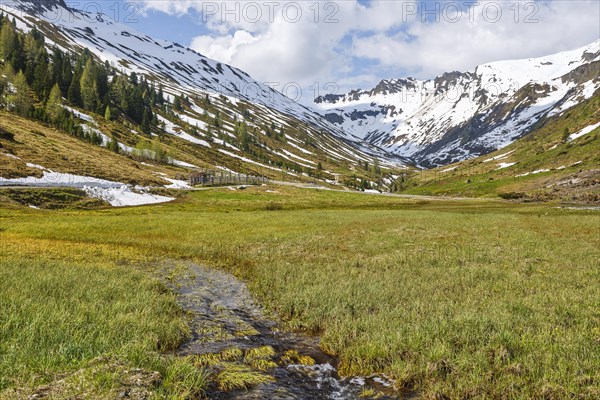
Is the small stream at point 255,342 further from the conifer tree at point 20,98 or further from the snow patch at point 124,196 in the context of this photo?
the conifer tree at point 20,98

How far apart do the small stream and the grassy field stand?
22.3 inches

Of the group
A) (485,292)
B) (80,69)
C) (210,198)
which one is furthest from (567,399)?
(80,69)

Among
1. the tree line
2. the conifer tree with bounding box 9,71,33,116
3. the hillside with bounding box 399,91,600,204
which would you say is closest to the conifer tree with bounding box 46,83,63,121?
the tree line

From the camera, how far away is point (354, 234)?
36219 mm

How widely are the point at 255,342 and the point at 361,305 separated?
4836 millimetres

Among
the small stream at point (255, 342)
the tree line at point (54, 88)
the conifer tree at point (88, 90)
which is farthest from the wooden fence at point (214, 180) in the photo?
the small stream at point (255, 342)

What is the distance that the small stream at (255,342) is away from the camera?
360 inches

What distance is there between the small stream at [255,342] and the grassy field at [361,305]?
22.3 inches

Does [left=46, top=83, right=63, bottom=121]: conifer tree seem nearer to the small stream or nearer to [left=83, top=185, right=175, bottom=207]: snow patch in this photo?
[left=83, top=185, right=175, bottom=207]: snow patch

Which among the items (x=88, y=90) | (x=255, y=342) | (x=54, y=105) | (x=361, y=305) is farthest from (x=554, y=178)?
(x=88, y=90)

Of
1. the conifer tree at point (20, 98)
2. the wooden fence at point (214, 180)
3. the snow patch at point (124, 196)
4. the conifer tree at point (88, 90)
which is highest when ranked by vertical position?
the conifer tree at point (88, 90)

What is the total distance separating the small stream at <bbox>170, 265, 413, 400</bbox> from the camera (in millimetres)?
9133

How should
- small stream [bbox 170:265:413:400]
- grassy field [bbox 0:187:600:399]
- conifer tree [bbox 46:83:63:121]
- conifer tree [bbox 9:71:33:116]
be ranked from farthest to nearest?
conifer tree [bbox 46:83:63:121] < conifer tree [bbox 9:71:33:116] < small stream [bbox 170:265:413:400] < grassy field [bbox 0:187:600:399]

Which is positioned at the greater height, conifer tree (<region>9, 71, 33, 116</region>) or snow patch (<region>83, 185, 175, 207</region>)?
conifer tree (<region>9, 71, 33, 116</region>)
